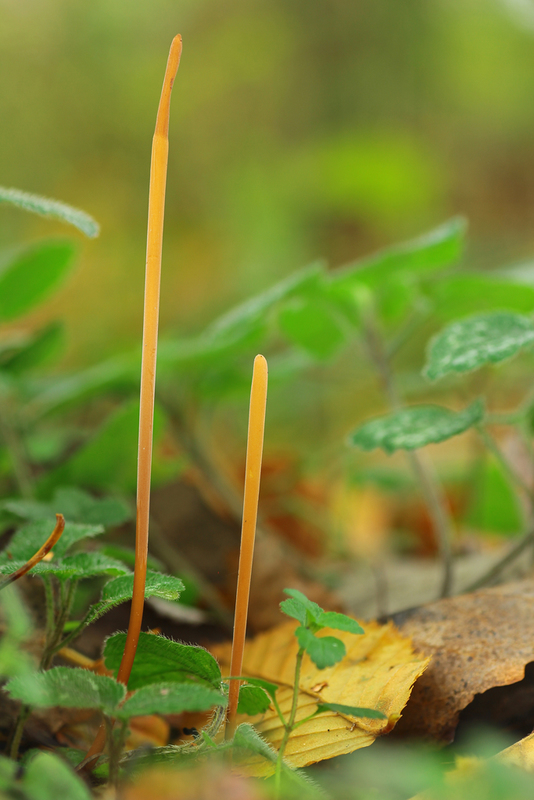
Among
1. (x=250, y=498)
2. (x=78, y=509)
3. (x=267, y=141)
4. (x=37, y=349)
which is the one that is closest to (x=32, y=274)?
(x=37, y=349)

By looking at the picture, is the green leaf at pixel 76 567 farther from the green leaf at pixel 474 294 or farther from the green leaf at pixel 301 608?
the green leaf at pixel 474 294

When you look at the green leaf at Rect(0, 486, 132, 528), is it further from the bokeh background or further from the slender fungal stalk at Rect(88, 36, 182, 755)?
the bokeh background

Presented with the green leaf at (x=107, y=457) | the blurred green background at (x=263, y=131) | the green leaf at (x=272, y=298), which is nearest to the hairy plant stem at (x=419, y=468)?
the green leaf at (x=272, y=298)

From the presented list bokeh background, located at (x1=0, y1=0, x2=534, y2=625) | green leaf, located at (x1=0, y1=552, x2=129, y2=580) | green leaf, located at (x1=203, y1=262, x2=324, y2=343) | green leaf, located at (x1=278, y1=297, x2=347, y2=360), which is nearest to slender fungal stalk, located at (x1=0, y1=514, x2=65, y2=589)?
green leaf, located at (x1=0, y1=552, x2=129, y2=580)

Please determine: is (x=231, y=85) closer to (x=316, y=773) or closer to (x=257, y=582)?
(x=257, y=582)

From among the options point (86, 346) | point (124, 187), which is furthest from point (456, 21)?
point (86, 346)

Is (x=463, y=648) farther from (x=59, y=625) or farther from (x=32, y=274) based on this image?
(x=32, y=274)
